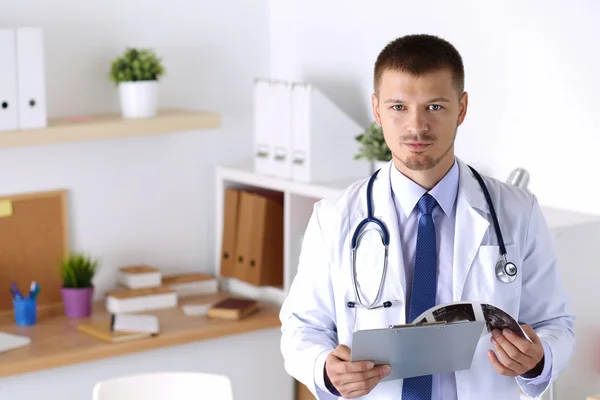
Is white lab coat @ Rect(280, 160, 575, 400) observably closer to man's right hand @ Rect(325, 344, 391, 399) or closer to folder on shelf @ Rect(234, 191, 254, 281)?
man's right hand @ Rect(325, 344, 391, 399)

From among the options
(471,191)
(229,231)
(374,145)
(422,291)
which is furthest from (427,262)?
(229,231)

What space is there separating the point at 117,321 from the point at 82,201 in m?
0.54

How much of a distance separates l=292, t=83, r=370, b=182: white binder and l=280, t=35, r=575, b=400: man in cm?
153

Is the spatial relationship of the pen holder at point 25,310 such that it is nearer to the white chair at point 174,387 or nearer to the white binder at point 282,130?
the white binder at point 282,130

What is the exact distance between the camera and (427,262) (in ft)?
5.61

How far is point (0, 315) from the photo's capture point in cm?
342

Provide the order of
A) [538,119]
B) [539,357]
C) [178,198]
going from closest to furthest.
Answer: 1. [539,357]
2. [538,119]
3. [178,198]

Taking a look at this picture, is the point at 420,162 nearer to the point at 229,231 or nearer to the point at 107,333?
the point at 107,333

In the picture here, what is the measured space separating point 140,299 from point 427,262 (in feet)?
6.38

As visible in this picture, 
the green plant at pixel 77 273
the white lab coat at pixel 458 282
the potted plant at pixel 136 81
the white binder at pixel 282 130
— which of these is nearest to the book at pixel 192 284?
the green plant at pixel 77 273

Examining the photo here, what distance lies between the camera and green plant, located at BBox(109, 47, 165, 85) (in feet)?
11.3

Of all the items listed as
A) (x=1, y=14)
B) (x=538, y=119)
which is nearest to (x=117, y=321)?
(x=1, y=14)

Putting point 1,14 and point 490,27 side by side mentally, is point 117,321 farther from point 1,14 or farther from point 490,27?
point 490,27

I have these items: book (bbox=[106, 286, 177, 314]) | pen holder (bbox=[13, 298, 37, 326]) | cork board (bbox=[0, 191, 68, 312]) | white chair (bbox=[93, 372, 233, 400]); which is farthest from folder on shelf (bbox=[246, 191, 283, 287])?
white chair (bbox=[93, 372, 233, 400])
